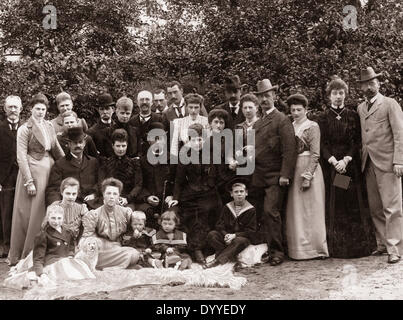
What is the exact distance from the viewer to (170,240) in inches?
263

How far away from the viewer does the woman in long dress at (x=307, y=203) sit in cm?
674

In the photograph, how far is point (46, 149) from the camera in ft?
23.3

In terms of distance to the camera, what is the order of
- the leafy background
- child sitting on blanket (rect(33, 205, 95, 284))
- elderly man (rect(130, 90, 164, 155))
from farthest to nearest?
the leafy background, elderly man (rect(130, 90, 164, 155)), child sitting on blanket (rect(33, 205, 95, 284))

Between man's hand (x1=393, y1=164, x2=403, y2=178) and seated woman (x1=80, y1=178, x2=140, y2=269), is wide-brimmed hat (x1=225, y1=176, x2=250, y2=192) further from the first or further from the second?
man's hand (x1=393, y1=164, x2=403, y2=178)

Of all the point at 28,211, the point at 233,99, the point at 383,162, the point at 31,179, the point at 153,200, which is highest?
the point at 233,99

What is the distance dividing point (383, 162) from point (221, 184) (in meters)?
1.77

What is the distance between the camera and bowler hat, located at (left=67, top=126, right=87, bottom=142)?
23.0 ft

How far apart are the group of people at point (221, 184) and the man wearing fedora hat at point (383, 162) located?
11 mm

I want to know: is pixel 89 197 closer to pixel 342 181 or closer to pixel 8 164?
pixel 8 164

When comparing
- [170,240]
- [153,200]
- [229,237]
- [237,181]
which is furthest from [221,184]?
[170,240]

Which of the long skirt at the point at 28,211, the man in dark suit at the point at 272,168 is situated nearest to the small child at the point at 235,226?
the man in dark suit at the point at 272,168

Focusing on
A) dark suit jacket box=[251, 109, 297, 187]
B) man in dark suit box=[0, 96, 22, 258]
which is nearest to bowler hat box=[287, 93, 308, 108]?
dark suit jacket box=[251, 109, 297, 187]

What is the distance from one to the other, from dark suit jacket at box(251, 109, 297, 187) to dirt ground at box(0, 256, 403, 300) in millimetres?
973

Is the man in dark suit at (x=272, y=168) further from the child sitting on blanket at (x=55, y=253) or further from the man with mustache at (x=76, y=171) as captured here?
the child sitting on blanket at (x=55, y=253)
